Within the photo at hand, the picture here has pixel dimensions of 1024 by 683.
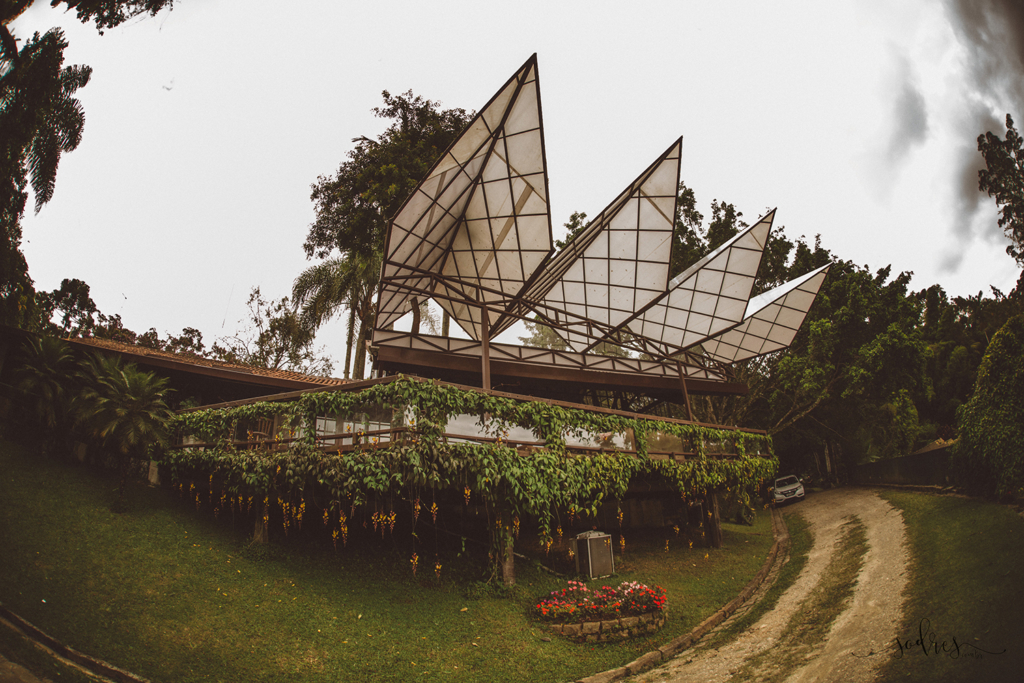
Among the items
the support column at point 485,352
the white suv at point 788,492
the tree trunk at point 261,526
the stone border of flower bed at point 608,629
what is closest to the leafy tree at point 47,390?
the tree trunk at point 261,526

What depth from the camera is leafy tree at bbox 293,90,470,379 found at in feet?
81.5

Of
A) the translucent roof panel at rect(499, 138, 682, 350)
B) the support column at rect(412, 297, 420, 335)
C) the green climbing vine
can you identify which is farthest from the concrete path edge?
the translucent roof panel at rect(499, 138, 682, 350)

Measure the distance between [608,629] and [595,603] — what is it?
25.8 inches

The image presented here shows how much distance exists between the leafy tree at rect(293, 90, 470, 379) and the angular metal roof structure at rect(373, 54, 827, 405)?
25.5ft

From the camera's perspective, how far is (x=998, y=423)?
1345cm

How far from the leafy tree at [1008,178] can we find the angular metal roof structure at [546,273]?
8.97m

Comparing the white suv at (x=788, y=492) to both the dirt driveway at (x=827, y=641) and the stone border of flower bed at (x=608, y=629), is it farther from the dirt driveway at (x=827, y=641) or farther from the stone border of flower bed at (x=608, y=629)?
the stone border of flower bed at (x=608, y=629)

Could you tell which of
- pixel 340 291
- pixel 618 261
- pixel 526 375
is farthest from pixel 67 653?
pixel 340 291

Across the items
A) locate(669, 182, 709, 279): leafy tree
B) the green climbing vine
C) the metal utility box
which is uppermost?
locate(669, 182, 709, 279): leafy tree

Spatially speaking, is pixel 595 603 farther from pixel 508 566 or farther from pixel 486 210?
pixel 486 210

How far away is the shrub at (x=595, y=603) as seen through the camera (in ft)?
33.8

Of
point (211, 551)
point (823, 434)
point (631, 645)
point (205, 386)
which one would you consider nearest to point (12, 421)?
point (205, 386)

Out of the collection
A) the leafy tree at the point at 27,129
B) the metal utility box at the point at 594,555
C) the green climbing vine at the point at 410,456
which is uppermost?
the leafy tree at the point at 27,129

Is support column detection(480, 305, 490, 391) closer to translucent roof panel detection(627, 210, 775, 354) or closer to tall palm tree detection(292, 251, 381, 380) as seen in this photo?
translucent roof panel detection(627, 210, 775, 354)
